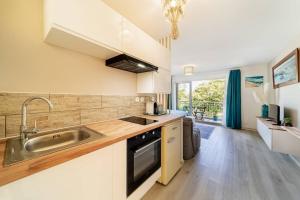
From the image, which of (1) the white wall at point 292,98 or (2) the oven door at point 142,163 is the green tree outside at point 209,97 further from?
(2) the oven door at point 142,163

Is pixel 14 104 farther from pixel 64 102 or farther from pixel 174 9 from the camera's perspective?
pixel 174 9

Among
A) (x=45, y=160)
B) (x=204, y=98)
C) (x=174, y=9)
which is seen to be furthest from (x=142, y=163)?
(x=204, y=98)

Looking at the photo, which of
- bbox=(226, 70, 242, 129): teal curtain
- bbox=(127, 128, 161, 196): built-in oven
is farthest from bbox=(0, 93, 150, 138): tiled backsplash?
bbox=(226, 70, 242, 129): teal curtain

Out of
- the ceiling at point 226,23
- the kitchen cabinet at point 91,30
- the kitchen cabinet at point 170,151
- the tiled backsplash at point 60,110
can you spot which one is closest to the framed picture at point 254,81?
the ceiling at point 226,23

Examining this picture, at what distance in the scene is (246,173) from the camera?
1.87 metres

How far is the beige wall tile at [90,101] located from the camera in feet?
4.46

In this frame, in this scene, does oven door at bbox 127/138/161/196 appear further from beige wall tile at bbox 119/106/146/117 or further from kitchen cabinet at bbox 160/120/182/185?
beige wall tile at bbox 119/106/146/117

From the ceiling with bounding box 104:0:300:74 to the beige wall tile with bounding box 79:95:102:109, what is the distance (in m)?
1.17

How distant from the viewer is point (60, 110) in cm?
120

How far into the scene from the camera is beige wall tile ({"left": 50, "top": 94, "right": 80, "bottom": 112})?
116 cm

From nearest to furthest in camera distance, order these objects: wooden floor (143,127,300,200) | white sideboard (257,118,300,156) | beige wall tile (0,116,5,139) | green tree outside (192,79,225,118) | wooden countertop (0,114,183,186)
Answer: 1. wooden countertop (0,114,183,186)
2. beige wall tile (0,116,5,139)
3. wooden floor (143,127,300,200)
4. white sideboard (257,118,300,156)
5. green tree outside (192,79,225,118)

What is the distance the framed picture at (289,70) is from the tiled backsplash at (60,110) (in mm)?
3144

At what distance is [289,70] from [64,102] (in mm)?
4018

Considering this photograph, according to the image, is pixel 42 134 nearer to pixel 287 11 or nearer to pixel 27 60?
pixel 27 60
